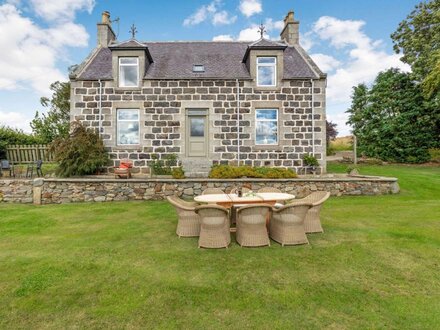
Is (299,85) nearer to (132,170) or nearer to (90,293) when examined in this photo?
(132,170)

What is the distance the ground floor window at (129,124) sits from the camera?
43.7 ft

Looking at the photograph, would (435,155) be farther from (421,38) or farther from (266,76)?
(266,76)

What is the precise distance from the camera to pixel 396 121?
862 inches

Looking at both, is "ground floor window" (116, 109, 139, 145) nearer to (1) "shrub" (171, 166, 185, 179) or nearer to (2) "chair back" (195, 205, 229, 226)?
(1) "shrub" (171, 166, 185, 179)

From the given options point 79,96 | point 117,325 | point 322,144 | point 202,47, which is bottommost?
point 117,325

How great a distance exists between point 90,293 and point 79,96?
→ 11967mm

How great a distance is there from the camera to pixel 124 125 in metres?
13.3

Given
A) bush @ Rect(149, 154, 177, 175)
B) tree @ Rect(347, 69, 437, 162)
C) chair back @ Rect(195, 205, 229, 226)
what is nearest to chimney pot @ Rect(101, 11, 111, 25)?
bush @ Rect(149, 154, 177, 175)

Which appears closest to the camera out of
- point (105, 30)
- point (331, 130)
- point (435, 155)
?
point (105, 30)

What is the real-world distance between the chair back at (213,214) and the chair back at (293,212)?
1.12 m

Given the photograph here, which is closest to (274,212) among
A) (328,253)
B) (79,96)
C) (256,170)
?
(328,253)

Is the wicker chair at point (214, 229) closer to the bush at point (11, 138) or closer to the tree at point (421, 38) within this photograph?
the bush at point (11, 138)

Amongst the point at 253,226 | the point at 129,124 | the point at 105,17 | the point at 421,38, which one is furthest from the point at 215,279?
the point at 421,38

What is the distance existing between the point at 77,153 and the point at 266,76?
31.9 feet
